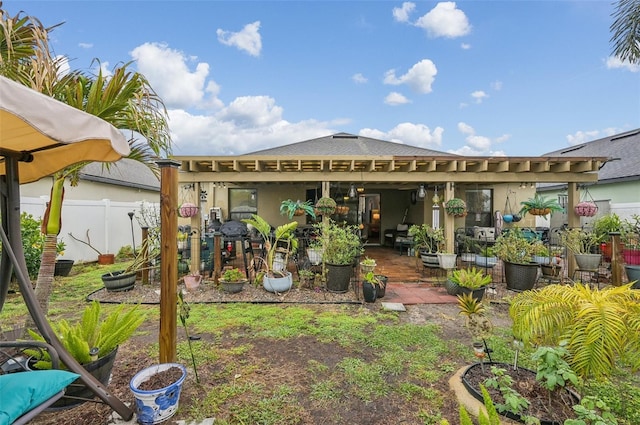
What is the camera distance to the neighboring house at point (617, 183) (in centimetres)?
1018

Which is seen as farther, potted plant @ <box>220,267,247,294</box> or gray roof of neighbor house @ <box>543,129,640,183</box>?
gray roof of neighbor house @ <box>543,129,640,183</box>

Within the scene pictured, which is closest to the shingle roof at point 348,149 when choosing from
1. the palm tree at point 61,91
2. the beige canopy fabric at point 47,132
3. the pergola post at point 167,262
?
the palm tree at point 61,91

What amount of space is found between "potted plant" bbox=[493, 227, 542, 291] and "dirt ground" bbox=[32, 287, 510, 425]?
3.46 ft

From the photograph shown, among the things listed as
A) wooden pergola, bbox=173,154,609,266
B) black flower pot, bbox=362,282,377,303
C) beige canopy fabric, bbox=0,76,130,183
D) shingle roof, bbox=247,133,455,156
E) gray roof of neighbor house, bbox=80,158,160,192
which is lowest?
black flower pot, bbox=362,282,377,303

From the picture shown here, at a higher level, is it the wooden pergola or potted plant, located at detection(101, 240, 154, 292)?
the wooden pergola

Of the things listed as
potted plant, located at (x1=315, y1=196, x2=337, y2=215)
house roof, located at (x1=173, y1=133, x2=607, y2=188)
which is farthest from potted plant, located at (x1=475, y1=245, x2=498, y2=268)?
potted plant, located at (x1=315, y1=196, x2=337, y2=215)

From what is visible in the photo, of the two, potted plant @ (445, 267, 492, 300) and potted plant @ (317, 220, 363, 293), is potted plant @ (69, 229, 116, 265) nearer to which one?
potted plant @ (317, 220, 363, 293)

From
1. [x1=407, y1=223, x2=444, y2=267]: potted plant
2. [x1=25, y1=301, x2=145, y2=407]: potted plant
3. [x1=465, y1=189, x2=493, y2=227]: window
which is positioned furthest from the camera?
[x1=465, y1=189, x2=493, y2=227]: window

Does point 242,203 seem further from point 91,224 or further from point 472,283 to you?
point 472,283

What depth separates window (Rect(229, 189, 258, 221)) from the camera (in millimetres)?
10766

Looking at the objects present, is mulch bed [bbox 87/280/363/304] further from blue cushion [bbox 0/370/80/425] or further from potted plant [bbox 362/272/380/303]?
blue cushion [bbox 0/370/80/425]

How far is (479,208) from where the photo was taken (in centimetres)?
1066

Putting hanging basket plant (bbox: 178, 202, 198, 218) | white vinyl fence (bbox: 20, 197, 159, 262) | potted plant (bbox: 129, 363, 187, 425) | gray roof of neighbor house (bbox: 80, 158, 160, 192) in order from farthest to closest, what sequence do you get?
1. gray roof of neighbor house (bbox: 80, 158, 160, 192)
2. white vinyl fence (bbox: 20, 197, 159, 262)
3. hanging basket plant (bbox: 178, 202, 198, 218)
4. potted plant (bbox: 129, 363, 187, 425)

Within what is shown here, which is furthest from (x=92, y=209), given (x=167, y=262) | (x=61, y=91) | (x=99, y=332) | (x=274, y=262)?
(x=167, y=262)
